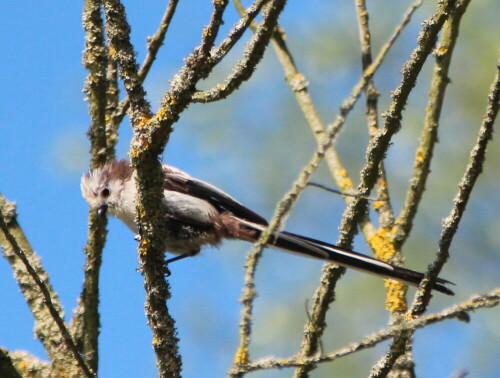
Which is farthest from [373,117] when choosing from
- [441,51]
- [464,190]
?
[464,190]

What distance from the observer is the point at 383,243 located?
3.70 metres

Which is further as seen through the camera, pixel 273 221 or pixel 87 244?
pixel 87 244

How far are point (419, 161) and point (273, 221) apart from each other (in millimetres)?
1734

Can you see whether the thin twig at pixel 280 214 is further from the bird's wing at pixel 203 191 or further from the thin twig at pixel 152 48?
the bird's wing at pixel 203 191

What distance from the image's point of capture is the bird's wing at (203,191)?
4.26 metres

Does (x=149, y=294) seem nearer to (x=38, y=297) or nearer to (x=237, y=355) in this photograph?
(x=237, y=355)

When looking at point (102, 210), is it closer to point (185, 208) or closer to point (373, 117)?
point (185, 208)

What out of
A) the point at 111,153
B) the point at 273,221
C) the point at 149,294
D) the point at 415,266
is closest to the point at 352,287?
the point at 415,266

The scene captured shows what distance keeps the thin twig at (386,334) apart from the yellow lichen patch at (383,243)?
1.41 meters

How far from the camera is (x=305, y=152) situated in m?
10.4

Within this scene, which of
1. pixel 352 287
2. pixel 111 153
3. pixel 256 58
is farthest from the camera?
pixel 352 287

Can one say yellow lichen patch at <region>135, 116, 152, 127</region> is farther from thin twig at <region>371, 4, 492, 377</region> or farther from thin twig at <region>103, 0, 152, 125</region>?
thin twig at <region>371, 4, 492, 377</region>

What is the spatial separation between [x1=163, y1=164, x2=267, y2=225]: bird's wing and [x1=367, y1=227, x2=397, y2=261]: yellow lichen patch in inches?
28.2

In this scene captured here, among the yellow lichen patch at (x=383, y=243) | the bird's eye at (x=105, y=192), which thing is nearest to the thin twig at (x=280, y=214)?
the yellow lichen patch at (x=383, y=243)
